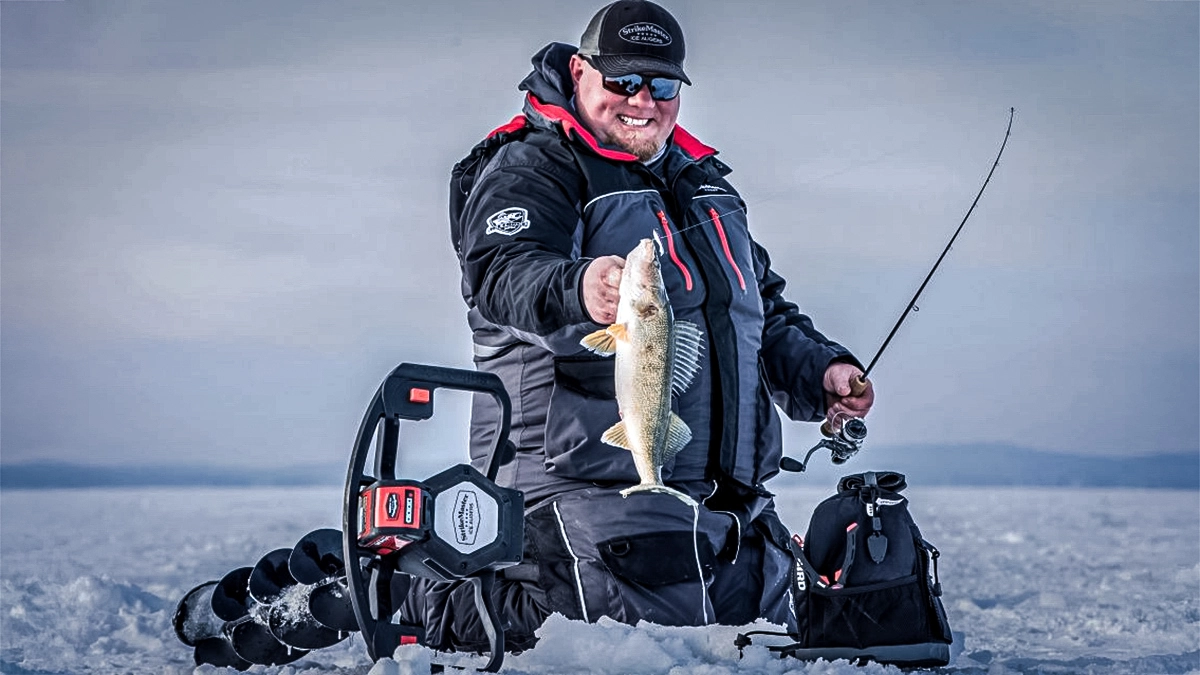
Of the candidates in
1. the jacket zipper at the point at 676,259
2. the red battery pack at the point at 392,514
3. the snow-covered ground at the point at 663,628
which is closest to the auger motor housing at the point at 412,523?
the red battery pack at the point at 392,514

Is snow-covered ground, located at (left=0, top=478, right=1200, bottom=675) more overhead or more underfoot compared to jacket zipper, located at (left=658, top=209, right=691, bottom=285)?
more underfoot

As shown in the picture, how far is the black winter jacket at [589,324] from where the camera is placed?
3463mm

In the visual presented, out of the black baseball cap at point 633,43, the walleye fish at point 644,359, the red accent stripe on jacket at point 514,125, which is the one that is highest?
the black baseball cap at point 633,43

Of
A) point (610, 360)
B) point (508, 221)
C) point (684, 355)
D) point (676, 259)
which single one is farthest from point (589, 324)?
point (676, 259)

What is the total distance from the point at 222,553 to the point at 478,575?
16.9 feet

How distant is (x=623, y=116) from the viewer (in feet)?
12.6

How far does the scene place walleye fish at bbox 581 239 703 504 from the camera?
274 cm

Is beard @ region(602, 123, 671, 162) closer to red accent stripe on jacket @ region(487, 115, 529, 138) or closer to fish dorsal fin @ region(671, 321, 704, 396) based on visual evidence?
red accent stripe on jacket @ region(487, 115, 529, 138)

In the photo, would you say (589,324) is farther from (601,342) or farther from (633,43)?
(633,43)

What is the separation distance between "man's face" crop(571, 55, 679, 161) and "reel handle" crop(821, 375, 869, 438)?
0.89 metres

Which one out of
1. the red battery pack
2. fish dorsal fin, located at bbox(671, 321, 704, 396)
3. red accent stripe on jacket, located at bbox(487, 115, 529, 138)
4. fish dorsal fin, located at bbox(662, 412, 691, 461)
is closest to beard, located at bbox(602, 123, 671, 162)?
red accent stripe on jacket, located at bbox(487, 115, 529, 138)

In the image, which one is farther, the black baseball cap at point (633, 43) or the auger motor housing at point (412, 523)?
the black baseball cap at point (633, 43)

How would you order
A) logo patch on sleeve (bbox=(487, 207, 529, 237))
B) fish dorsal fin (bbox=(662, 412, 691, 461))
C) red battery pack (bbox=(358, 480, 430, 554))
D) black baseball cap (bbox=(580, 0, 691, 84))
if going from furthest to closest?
black baseball cap (bbox=(580, 0, 691, 84)) → logo patch on sleeve (bbox=(487, 207, 529, 237)) → fish dorsal fin (bbox=(662, 412, 691, 461)) → red battery pack (bbox=(358, 480, 430, 554))

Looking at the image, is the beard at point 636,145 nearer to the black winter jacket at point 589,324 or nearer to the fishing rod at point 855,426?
the black winter jacket at point 589,324
